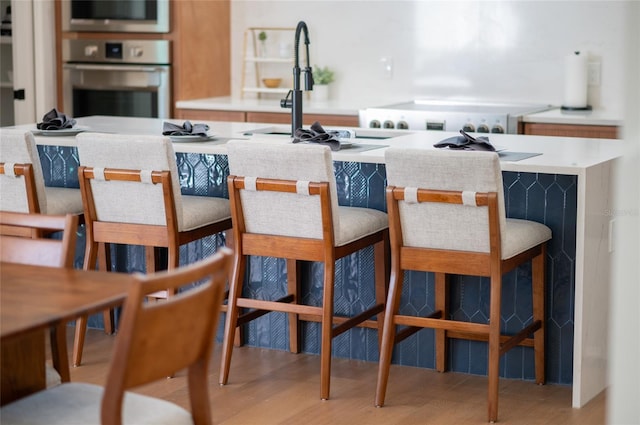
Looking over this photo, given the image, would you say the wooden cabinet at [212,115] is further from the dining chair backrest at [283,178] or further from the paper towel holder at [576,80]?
the dining chair backrest at [283,178]

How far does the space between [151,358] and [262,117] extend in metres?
4.07

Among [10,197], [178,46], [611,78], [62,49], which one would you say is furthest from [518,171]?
[62,49]

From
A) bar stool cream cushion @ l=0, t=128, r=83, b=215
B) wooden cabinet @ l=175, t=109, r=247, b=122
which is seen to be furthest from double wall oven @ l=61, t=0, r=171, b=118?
bar stool cream cushion @ l=0, t=128, r=83, b=215

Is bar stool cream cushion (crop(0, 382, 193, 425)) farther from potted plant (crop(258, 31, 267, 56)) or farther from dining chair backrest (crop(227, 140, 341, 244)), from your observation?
potted plant (crop(258, 31, 267, 56))

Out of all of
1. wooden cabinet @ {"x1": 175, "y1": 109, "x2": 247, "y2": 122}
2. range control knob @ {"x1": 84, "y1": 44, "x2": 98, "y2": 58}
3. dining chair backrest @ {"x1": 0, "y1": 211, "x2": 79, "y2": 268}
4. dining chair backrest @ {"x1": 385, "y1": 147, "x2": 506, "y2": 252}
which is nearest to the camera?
dining chair backrest @ {"x1": 0, "y1": 211, "x2": 79, "y2": 268}

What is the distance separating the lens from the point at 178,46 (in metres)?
6.00

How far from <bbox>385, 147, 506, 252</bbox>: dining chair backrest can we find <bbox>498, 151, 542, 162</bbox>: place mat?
0.32 meters

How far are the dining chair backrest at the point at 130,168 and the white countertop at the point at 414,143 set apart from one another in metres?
0.29

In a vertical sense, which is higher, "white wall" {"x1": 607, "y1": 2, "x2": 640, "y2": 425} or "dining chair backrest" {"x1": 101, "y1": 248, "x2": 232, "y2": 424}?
"white wall" {"x1": 607, "y1": 2, "x2": 640, "y2": 425}

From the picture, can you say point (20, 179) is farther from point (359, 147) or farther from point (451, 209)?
point (451, 209)

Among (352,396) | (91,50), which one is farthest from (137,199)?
(91,50)

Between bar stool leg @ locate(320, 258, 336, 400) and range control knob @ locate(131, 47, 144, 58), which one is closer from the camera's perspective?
bar stool leg @ locate(320, 258, 336, 400)

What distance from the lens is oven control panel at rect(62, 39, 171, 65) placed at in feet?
19.8

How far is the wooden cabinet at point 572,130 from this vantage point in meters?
5.14
